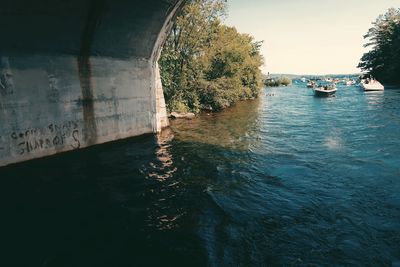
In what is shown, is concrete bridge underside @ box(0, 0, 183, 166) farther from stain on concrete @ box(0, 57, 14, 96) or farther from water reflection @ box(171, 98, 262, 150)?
water reflection @ box(171, 98, 262, 150)

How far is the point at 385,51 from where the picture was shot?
76.4m

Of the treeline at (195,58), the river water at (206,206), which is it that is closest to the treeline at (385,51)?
the treeline at (195,58)

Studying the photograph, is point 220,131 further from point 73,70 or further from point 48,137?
point 48,137

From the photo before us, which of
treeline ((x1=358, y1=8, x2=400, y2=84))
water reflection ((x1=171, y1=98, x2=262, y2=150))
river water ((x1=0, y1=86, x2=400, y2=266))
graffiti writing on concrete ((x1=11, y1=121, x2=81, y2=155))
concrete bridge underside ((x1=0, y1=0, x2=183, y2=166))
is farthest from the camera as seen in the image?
treeline ((x1=358, y1=8, x2=400, y2=84))

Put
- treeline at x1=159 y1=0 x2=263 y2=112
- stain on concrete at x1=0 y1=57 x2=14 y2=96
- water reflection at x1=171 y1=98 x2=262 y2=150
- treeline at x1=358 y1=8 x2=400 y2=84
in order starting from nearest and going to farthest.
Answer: stain on concrete at x1=0 y1=57 x2=14 y2=96 < water reflection at x1=171 y1=98 x2=262 y2=150 < treeline at x1=159 y1=0 x2=263 y2=112 < treeline at x1=358 y1=8 x2=400 y2=84

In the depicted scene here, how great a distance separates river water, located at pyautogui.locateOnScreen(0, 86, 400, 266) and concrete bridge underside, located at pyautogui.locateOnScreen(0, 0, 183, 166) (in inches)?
44.7

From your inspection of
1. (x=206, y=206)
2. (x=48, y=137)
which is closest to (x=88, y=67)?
(x=48, y=137)

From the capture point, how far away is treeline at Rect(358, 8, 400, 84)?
70062 millimetres

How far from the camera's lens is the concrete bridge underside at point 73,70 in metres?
11.1

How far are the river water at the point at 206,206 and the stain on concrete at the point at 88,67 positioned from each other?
103 centimetres

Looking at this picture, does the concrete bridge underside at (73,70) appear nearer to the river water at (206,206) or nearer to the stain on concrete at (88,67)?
the stain on concrete at (88,67)

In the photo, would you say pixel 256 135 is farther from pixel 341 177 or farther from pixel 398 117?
pixel 398 117

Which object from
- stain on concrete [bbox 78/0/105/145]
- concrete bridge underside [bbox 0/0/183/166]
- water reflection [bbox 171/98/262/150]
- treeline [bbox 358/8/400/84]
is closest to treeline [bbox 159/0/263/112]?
water reflection [bbox 171/98/262/150]

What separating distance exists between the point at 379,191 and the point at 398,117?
18.7 metres
